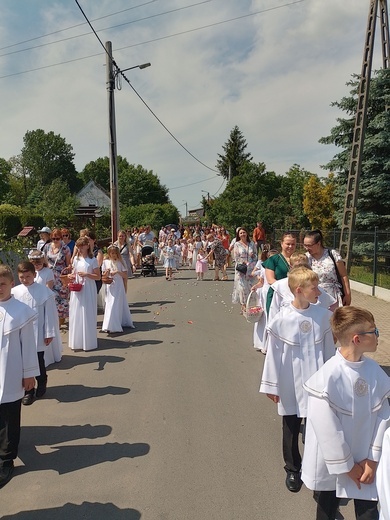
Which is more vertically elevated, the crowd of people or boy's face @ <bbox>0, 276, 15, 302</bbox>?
boy's face @ <bbox>0, 276, 15, 302</bbox>

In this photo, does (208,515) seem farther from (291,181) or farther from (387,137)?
(291,181)

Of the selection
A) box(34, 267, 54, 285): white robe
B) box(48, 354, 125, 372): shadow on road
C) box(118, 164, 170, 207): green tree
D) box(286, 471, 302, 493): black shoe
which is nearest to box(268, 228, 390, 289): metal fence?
box(48, 354, 125, 372): shadow on road

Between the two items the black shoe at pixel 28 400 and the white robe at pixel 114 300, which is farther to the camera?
the white robe at pixel 114 300

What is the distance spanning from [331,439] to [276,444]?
6.47 ft

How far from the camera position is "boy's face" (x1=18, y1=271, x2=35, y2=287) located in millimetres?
5098

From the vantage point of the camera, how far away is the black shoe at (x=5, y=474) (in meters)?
3.65

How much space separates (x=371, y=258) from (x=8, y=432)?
11.7 meters

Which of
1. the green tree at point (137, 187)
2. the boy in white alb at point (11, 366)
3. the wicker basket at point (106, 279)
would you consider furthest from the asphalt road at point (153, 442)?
the green tree at point (137, 187)

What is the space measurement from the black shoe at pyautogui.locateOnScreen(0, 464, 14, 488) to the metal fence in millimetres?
9343

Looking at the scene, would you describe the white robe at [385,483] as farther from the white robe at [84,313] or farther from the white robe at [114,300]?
the white robe at [114,300]

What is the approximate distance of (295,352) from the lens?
3492 millimetres

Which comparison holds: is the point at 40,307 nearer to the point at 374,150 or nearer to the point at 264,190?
the point at 374,150

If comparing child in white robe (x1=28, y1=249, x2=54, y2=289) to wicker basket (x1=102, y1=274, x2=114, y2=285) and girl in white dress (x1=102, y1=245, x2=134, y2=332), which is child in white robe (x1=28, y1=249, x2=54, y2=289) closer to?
wicker basket (x1=102, y1=274, x2=114, y2=285)

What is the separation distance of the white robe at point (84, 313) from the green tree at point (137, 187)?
70.1 metres
